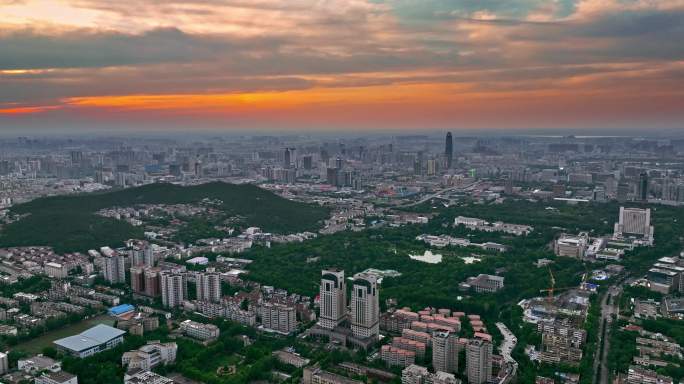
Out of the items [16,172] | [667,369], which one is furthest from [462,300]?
[16,172]

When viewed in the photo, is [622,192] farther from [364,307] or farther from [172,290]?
[172,290]

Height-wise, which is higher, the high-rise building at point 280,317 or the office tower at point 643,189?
the office tower at point 643,189

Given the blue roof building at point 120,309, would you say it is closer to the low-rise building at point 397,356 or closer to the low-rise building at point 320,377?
the low-rise building at point 320,377

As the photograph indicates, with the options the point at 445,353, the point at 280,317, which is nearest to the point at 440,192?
the point at 280,317

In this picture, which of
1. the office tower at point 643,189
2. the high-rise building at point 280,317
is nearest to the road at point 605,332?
the high-rise building at point 280,317

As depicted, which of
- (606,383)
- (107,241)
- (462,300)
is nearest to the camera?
(606,383)

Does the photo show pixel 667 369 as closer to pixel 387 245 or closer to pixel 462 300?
pixel 462 300
